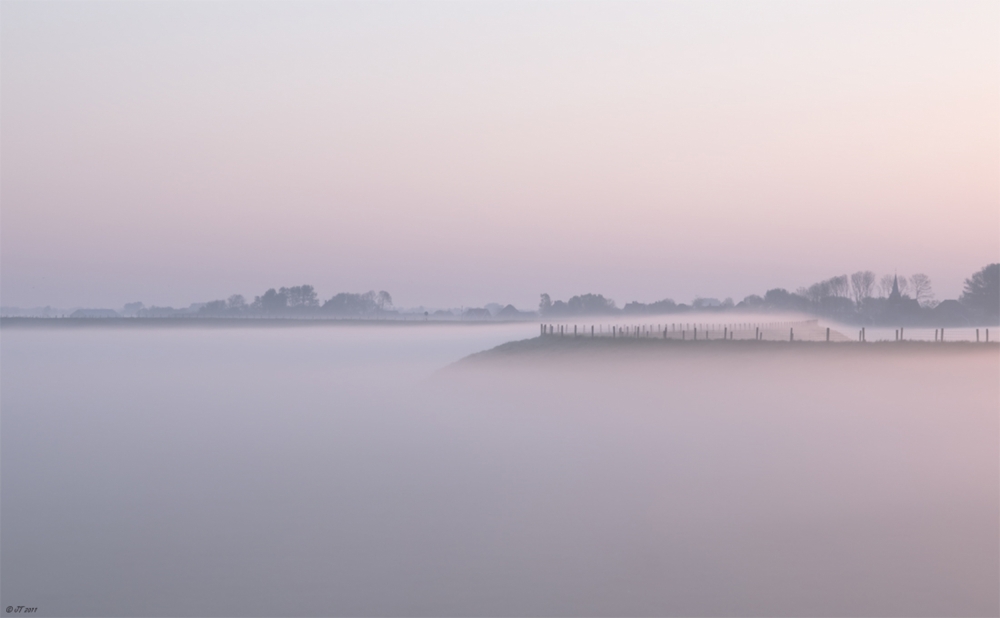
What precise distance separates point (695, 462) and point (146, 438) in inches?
1315

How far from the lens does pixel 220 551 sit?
84.8ft

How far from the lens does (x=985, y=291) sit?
18725cm

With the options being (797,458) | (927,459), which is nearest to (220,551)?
(797,458)

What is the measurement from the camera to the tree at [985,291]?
18450 cm

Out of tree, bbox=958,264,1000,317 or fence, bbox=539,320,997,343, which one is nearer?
fence, bbox=539,320,997,343

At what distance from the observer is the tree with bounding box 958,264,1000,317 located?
7264 inches

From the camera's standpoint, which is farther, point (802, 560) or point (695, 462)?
point (695, 462)

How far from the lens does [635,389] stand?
183ft

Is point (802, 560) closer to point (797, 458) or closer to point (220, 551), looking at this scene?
point (797, 458)

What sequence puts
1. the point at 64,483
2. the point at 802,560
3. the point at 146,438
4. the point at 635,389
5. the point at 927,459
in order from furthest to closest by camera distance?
1. the point at 635,389
2. the point at 146,438
3. the point at 64,483
4. the point at 927,459
5. the point at 802,560

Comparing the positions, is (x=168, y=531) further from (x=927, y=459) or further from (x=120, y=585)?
(x=927, y=459)

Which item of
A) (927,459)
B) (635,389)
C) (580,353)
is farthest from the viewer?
(580,353)

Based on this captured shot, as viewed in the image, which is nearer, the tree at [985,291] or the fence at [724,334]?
the fence at [724,334]

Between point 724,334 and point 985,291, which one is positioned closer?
point 724,334
